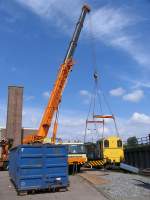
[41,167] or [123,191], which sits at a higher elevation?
[41,167]

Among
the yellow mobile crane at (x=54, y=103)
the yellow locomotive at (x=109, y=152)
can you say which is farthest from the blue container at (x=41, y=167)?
the yellow locomotive at (x=109, y=152)

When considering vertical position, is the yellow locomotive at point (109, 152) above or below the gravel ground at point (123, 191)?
above

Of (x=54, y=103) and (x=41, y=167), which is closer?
(x=41, y=167)

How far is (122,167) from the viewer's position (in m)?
27.4

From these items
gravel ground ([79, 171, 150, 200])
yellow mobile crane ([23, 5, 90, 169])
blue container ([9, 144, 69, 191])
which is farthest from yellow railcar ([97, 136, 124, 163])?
blue container ([9, 144, 69, 191])

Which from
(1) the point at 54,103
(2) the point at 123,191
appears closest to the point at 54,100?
(1) the point at 54,103

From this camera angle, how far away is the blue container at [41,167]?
633 inches

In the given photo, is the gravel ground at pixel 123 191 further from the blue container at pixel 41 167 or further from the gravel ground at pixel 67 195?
the blue container at pixel 41 167

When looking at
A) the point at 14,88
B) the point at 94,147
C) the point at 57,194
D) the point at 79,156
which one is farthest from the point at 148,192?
the point at 14,88

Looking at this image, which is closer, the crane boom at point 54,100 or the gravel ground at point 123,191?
the gravel ground at point 123,191

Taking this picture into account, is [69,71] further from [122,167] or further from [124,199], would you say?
[124,199]

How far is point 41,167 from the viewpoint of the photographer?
650 inches

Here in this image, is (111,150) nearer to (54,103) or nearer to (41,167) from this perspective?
(54,103)

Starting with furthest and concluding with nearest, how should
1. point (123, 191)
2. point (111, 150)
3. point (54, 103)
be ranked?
point (111, 150) < point (54, 103) < point (123, 191)
